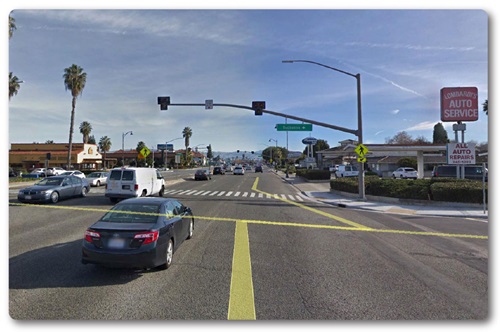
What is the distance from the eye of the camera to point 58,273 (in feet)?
18.5

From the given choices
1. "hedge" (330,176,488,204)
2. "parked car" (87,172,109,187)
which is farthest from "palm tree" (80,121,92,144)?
"hedge" (330,176,488,204)

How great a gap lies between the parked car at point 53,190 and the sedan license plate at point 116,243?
12541 mm

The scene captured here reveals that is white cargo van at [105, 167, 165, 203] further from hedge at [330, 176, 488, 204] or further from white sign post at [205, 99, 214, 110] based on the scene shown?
hedge at [330, 176, 488, 204]

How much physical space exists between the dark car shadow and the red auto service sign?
2307 cm

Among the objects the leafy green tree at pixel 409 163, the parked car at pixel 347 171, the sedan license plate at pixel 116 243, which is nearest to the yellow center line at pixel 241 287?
the sedan license plate at pixel 116 243

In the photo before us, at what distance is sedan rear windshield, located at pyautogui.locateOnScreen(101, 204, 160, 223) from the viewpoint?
592 centimetres

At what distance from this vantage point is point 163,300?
15.0 ft

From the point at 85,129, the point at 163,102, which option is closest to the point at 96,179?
the point at 163,102

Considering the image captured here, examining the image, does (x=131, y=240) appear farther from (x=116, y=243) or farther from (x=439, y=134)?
(x=439, y=134)

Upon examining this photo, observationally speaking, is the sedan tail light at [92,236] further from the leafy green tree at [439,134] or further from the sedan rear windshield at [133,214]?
the leafy green tree at [439,134]

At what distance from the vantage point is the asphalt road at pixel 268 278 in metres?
4.27

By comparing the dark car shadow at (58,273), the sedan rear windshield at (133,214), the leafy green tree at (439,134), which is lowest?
the dark car shadow at (58,273)

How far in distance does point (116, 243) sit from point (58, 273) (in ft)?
4.41

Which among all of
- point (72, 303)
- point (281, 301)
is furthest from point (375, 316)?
point (72, 303)
